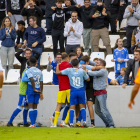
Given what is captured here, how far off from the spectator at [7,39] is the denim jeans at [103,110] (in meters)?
4.60

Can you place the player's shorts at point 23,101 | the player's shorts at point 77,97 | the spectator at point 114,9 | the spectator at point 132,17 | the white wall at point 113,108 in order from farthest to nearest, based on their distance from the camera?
the spectator at point 114,9 < the spectator at point 132,17 < the white wall at point 113,108 < the player's shorts at point 23,101 < the player's shorts at point 77,97

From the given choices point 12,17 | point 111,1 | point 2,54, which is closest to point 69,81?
point 2,54

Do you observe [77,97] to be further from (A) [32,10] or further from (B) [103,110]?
(A) [32,10]

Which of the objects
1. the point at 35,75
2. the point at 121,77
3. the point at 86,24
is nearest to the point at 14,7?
the point at 86,24

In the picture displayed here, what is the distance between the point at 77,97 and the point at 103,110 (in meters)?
0.81

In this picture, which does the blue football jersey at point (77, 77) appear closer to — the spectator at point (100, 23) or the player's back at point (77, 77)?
the player's back at point (77, 77)

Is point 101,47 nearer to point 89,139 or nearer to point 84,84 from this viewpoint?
point 84,84

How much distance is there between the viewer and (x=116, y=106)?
32.0ft

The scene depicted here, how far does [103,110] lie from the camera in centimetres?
859

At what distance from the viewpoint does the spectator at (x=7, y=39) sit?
11.9m

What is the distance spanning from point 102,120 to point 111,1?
6.22 metres

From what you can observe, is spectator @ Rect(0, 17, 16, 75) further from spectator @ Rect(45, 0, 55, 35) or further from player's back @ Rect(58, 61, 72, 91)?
player's back @ Rect(58, 61, 72, 91)

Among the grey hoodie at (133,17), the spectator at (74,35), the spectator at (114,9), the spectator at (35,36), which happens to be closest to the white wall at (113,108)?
the spectator at (35,36)

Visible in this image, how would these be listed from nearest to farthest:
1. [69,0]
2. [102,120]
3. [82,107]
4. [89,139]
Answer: [89,139] < [82,107] < [102,120] < [69,0]
